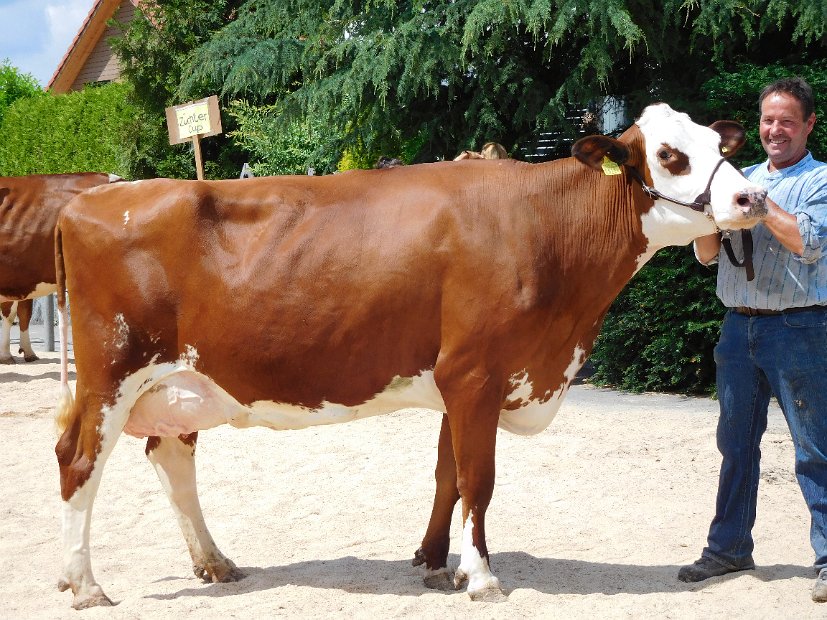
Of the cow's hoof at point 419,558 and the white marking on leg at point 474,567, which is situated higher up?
the white marking on leg at point 474,567

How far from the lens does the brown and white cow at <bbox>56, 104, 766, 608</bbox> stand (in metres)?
4.03

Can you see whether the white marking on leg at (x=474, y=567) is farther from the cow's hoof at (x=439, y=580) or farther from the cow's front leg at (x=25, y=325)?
the cow's front leg at (x=25, y=325)

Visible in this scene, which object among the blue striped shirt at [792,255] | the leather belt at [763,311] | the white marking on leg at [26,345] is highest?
the blue striped shirt at [792,255]

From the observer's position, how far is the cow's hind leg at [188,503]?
454cm

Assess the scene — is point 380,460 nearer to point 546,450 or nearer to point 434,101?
point 546,450

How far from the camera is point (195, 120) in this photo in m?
8.71

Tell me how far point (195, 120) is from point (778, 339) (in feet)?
19.9

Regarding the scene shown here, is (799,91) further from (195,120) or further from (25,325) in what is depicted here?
(25,325)

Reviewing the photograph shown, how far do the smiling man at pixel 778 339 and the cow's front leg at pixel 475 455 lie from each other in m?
0.99

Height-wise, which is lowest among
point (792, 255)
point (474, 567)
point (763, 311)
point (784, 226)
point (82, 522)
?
point (474, 567)

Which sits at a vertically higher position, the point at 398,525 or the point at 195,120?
the point at 195,120

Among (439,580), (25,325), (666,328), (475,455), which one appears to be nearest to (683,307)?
(666,328)

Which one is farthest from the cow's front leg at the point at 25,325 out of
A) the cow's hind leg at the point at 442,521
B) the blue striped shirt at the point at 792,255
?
the blue striped shirt at the point at 792,255

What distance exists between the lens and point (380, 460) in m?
6.69
